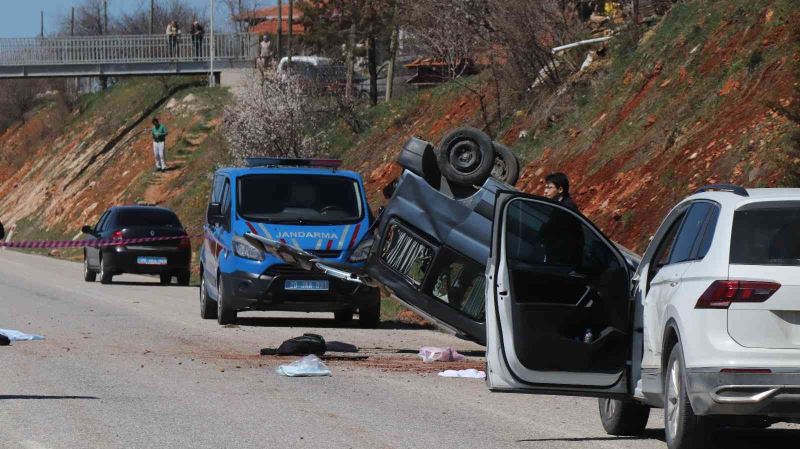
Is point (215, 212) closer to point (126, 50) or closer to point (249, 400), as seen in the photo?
point (249, 400)

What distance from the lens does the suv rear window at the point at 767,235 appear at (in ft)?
26.6

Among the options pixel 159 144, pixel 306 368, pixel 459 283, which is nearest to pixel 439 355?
pixel 459 283

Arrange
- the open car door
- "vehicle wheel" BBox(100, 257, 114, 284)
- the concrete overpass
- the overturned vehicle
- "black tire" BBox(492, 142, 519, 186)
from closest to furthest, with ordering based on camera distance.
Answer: the open car door, the overturned vehicle, "black tire" BBox(492, 142, 519, 186), "vehicle wheel" BBox(100, 257, 114, 284), the concrete overpass

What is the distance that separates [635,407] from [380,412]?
1992 millimetres

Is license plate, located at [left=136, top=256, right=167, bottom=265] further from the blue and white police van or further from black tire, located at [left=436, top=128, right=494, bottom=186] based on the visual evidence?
black tire, located at [left=436, top=128, right=494, bottom=186]

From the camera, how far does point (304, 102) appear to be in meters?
47.8

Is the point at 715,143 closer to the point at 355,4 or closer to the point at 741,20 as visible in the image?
the point at 741,20

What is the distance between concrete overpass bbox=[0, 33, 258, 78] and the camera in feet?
220

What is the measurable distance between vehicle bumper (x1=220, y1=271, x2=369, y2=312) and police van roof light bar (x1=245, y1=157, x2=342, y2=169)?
2.46m

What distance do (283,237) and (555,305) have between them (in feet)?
31.7

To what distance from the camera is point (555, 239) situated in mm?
9820

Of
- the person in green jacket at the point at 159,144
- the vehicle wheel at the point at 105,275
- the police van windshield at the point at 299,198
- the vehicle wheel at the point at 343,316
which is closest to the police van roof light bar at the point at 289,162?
the police van windshield at the point at 299,198

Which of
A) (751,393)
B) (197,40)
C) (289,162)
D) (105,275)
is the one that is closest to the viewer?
(751,393)

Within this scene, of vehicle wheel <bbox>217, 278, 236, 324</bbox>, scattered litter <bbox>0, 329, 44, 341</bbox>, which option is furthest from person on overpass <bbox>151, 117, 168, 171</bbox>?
scattered litter <bbox>0, 329, 44, 341</bbox>
